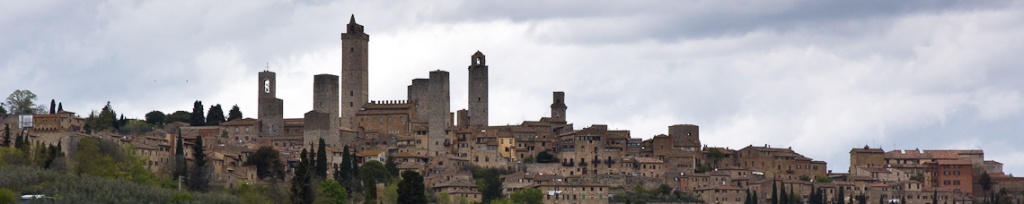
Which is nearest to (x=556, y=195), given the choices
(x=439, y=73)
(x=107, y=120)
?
(x=439, y=73)

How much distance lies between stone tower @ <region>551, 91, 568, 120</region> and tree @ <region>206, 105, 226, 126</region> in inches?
539

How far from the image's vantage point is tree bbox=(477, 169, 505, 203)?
3452 inches

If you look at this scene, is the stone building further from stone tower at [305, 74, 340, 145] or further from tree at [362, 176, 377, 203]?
tree at [362, 176, 377, 203]

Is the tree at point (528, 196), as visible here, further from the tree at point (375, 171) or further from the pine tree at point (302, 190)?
the pine tree at point (302, 190)

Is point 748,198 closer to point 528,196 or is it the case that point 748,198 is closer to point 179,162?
point 528,196

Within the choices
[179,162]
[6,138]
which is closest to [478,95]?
[179,162]

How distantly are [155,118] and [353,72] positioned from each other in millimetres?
9599

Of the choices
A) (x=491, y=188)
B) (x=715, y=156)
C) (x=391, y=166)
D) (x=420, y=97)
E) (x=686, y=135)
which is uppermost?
(x=420, y=97)

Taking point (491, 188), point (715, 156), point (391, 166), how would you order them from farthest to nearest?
point (715, 156), point (391, 166), point (491, 188)

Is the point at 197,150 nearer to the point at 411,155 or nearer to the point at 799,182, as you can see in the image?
the point at 411,155

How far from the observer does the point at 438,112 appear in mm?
95750

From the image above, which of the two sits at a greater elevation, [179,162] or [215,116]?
[215,116]

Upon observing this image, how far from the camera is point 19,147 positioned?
77875mm

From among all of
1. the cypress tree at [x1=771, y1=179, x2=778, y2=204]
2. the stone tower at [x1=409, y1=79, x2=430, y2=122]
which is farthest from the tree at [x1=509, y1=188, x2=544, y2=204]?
the stone tower at [x1=409, y1=79, x2=430, y2=122]
